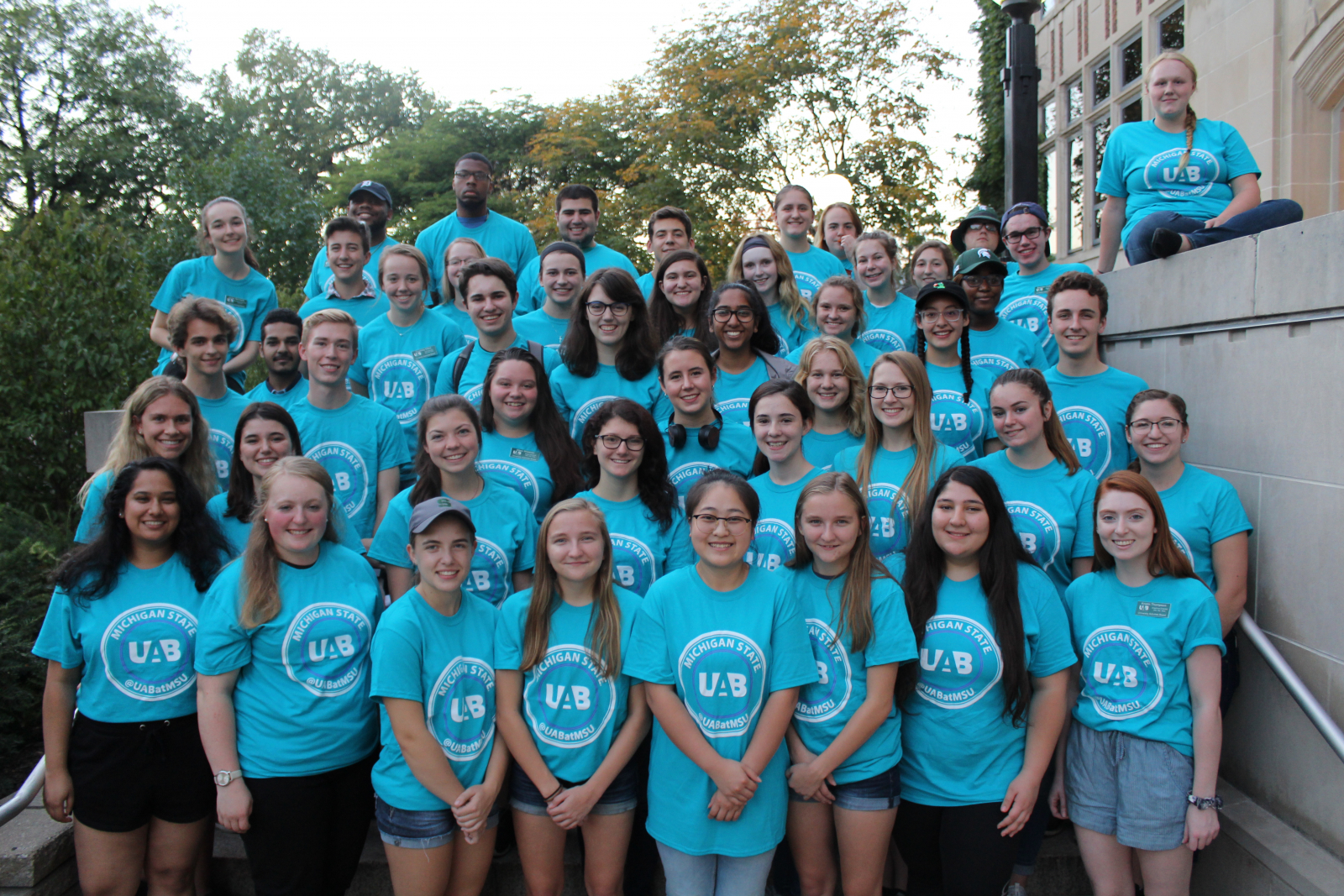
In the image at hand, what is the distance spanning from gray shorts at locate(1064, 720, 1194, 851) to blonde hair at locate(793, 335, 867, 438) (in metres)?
1.57

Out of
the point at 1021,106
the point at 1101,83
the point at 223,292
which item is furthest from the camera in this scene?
the point at 1101,83

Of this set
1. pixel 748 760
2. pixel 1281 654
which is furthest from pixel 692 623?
pixel 1281 654

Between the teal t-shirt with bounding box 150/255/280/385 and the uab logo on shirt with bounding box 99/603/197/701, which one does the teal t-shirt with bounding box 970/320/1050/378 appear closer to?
the uab logo on shirt with bounding box 99/603/197/701

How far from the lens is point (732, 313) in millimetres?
4531

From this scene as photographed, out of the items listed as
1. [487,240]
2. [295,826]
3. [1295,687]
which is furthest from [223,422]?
[1295,687]

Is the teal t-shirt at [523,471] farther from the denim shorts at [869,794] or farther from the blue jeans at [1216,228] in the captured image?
the blue jeans at [1216,228]

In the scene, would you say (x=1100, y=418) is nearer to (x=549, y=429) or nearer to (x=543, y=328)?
(x=549, y=429)

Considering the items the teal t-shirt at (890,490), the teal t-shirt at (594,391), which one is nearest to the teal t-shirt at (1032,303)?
the teal t-shirt at (890,490)

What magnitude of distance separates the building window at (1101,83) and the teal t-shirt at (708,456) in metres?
15.6

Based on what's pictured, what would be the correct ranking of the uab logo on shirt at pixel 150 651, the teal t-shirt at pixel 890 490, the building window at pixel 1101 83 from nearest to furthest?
1. the uab logo on shirt at pixel 150 651
2. the teal t-shirt at pixel 890 490
3. the building window at pixel 1101 83

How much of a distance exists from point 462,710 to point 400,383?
2.58 metres

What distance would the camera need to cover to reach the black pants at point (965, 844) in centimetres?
307

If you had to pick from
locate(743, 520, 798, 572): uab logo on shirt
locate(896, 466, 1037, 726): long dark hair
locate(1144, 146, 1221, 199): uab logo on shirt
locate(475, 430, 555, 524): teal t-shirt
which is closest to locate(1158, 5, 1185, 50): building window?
locate(1144, 146, 1221, 199): uab logo on shirt

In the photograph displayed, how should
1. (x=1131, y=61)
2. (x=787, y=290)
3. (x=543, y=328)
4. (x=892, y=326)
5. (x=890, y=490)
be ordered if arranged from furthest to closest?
(x=1131, y=61) < (x=892, y=326) < (x=787, y=290) < (x=543, y=328) < (x=890, y=490)
